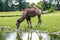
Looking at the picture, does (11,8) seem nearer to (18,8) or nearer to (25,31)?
(18,8)

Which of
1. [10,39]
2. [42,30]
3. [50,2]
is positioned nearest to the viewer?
[10,39]

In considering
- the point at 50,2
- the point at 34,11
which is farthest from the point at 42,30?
the point at 50,2

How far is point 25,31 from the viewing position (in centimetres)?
2111

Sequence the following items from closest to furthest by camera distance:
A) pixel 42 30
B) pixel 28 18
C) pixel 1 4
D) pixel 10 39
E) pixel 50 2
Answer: pixel 10 39 → pixel 42 30 → pixel 28 18 → pixel 1 4 → pixel 50 2

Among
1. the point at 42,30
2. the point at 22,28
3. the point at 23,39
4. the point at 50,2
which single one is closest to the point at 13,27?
the point at 22,28

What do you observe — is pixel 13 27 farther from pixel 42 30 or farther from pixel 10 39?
pixel 10 39

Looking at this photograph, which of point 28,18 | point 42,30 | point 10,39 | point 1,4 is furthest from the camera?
point 1,4

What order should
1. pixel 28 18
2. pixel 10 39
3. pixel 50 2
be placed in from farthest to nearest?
pixel 50 2 → pixel 28 18 → pixel 10 39

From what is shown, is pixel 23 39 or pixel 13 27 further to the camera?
pixel 13 27

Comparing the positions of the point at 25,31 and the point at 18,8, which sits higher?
the point at 25,31

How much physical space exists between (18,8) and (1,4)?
3.93 meters

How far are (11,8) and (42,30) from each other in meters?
32.7

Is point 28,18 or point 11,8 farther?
point 11,8

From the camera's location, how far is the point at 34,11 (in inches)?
917
